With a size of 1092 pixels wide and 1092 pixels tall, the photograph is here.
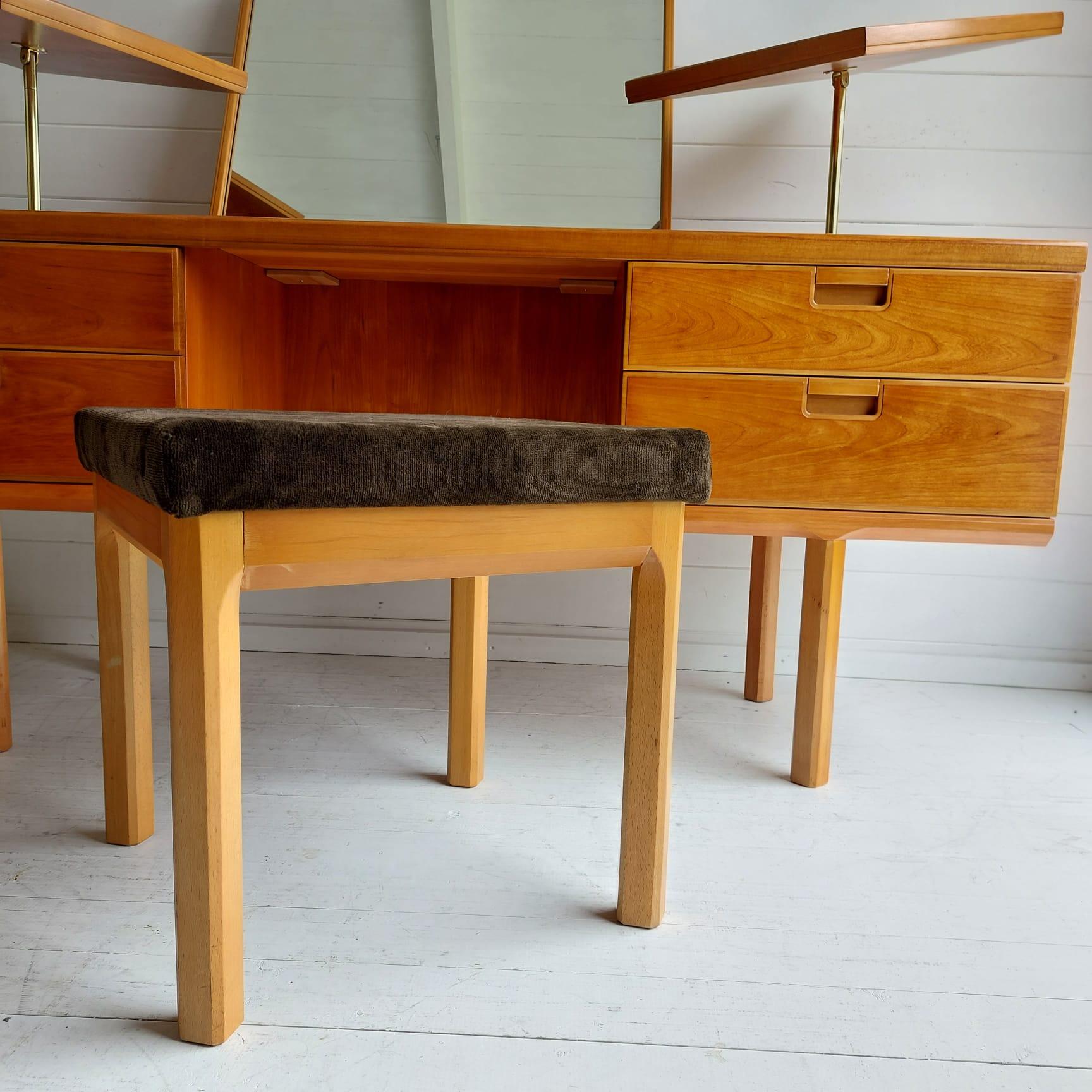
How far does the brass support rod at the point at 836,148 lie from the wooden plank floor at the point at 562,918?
29.7 inches

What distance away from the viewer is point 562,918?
87cm

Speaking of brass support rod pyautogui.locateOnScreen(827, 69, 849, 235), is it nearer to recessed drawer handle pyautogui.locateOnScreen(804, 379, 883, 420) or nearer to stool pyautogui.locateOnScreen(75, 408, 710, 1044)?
recessed drawer handle pyautogui.locateOnScreen(804, 379, 883, 420)

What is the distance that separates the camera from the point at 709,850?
1.02 meters

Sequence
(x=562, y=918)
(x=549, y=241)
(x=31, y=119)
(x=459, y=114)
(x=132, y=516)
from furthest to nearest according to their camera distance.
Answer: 1. (x=459, y=114)
2. (x=31, y=119)
3. (x=549, y=241)
4. (x=562, y=918)
5. (x=132, y=516)

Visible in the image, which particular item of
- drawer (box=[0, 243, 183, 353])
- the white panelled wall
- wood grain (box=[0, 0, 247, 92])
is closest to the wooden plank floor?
the white panelled wall

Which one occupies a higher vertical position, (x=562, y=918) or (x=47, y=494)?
(x=47, y=494)

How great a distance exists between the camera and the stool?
0.61 m

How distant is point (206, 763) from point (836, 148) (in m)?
1.07

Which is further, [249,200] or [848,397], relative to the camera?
[249,200]

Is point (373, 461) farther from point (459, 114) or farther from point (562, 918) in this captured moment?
point (459, 114)

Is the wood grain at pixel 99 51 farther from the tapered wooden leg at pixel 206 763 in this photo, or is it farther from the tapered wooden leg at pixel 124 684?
the tapered wooden leg at pixel 206 763

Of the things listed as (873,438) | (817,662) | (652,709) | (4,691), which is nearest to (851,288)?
(873,438)

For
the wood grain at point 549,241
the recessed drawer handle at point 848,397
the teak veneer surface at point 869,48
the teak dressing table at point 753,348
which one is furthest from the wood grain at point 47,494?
the teak veneer surface at point 869,48

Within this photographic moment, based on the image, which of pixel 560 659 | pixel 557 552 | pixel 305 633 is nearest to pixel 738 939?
pixel 557 552
